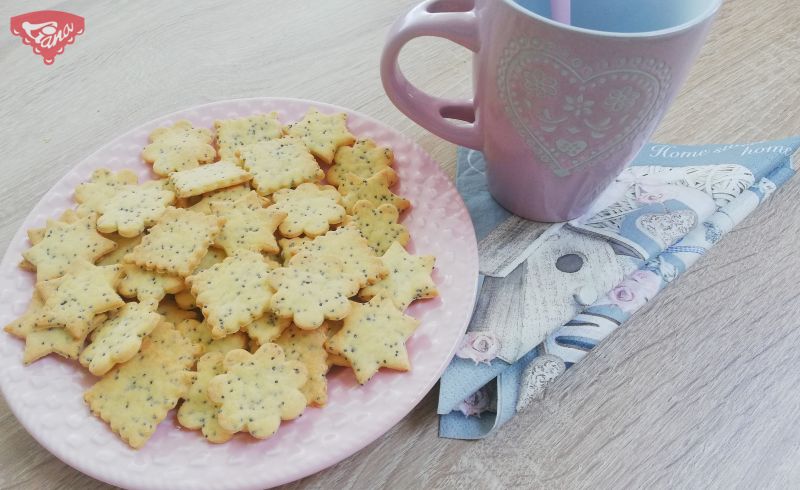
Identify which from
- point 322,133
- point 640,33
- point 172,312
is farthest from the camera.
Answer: point 322,133

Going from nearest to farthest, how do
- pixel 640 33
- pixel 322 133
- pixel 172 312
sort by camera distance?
pixel 640 33 < pixel 172 312 < pixel 322 133

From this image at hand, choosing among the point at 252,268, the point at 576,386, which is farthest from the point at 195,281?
the point at 576,386

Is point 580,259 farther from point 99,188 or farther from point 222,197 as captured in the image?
point 99,188

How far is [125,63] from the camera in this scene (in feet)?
2.85

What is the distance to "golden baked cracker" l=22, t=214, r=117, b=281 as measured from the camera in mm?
600

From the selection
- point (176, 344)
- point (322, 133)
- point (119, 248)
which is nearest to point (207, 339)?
point (176, 344)

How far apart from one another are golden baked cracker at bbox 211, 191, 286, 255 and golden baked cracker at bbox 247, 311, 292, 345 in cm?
7

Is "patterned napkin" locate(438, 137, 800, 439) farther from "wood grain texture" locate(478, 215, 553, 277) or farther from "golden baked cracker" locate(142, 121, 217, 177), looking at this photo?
"golden baked cracker" locate(142, 121, 217, 177)

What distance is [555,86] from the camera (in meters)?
0.53

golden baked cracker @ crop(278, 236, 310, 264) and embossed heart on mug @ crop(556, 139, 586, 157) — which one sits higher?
embossed heart on mug @ crop(556, 139, 586, 157)

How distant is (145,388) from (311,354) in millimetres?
122

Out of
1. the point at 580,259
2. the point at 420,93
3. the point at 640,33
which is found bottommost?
the point at 580,259

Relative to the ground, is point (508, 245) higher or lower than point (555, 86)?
lower

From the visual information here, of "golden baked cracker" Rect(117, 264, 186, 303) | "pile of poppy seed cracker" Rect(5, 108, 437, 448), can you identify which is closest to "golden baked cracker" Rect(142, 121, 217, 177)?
"pile of poppy seed cracker" Rect(5, 108, 437, 448)
